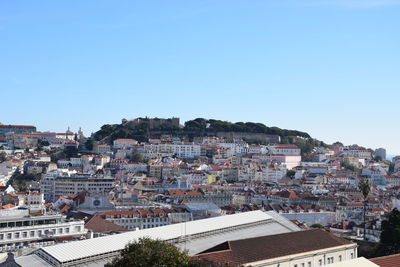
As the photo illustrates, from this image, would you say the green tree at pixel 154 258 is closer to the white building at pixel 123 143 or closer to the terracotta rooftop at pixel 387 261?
the terracotta rooftop at pixel 387 261

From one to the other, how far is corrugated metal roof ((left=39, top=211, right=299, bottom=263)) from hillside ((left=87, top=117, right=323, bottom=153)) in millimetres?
93550

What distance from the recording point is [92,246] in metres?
23.9

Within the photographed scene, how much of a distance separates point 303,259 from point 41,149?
9986 cm

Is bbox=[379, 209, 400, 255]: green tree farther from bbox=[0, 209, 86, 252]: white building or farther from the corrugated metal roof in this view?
bbox=[0, 209, 86, 252]: white building

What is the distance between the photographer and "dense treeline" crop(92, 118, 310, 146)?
126000mm

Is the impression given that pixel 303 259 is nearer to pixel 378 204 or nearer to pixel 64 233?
pixel 64 233

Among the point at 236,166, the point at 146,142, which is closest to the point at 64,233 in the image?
the point at 236,166

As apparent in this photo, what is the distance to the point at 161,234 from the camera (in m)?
27.4

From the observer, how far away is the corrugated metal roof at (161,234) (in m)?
23.0

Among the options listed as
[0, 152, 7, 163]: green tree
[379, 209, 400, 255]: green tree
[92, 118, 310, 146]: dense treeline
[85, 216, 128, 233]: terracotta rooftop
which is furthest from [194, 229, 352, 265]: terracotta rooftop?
[92, 118, 310, 146]: dense treeline

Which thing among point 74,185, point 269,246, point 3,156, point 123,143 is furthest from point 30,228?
point 123,143

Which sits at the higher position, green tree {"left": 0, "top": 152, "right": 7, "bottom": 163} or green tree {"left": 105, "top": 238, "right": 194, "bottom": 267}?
green tree {"left": 0, "top": 152, "right": 7, "bottom": 163}

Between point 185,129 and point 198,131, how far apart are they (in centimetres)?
302

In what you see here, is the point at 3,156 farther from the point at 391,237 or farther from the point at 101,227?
the point at 391,237
